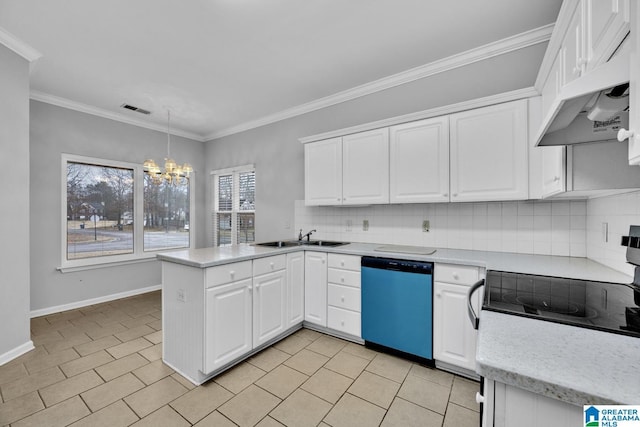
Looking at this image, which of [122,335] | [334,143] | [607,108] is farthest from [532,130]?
[122,335]

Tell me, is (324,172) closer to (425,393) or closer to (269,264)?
(269,264)

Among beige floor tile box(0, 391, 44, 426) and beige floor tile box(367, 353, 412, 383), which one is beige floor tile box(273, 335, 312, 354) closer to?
beige floor tile box(367, 353, 412, 383)

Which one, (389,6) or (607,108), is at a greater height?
(389,6)

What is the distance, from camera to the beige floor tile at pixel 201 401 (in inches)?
69.9

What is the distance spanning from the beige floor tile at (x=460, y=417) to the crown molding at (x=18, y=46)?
446cm

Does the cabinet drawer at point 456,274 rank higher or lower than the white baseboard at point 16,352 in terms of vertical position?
higher

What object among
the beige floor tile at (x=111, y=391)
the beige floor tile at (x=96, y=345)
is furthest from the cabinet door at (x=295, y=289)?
the beige floor tile at (x=96, y=345)

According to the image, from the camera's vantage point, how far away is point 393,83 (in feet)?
10.1

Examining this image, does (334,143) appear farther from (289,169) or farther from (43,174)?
(43,174)

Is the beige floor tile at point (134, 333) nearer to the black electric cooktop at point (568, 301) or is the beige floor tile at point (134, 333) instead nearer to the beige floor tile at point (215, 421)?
the beige floor tile at point (215, 421)

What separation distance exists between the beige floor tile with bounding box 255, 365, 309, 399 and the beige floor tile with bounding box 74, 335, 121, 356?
1.70 m

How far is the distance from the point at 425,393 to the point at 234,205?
3976 millimetres

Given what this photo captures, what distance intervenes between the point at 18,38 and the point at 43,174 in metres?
1.73

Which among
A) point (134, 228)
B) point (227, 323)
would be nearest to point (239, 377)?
point (227, 323)
